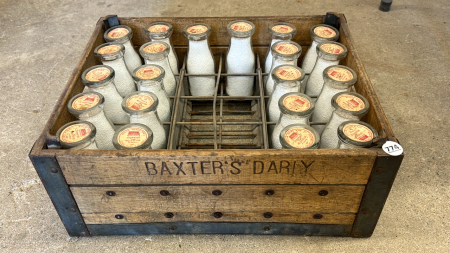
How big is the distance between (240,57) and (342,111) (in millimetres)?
406

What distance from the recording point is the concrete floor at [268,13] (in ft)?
2.89

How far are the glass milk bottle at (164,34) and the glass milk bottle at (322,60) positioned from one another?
0.41 meters

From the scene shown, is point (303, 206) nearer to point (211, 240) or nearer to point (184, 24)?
point (211, 240)

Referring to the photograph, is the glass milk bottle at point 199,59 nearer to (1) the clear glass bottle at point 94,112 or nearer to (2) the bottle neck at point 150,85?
(2) the bottle neck at point 150,85

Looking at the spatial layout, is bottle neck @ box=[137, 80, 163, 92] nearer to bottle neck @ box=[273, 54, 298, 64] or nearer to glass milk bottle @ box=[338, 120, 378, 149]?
bottle neck @ box=[273, 54, 298, 64]

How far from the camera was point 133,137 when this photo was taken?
0.71 m

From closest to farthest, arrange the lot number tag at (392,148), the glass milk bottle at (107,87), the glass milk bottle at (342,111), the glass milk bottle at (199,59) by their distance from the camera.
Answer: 1. the lot number tag at (392,148)
2. the glass milk bottle at (342,111)
3. the glass milk bottle at (107,87)
4. the glass milk bottle at (199,59)

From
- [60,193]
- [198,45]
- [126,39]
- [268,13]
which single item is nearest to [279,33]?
[198,45]

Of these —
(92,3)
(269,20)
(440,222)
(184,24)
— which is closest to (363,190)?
(440,222)

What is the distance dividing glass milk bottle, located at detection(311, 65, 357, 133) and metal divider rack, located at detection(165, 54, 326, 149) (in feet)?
0.15

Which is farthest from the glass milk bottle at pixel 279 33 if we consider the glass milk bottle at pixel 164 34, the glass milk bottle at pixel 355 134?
the glass milk bottle at pixel 355 134

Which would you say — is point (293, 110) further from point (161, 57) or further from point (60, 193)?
point (60, 193)

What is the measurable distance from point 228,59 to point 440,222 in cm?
74

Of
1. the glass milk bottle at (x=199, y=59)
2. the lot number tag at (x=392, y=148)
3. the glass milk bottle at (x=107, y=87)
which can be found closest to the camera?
the lot number tag at (x=392, y=148)
